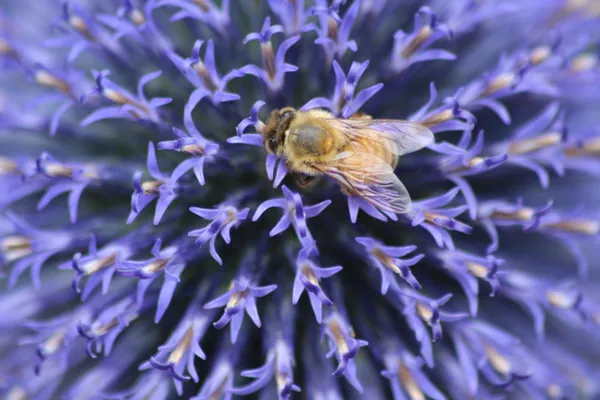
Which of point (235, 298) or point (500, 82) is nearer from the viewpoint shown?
point (235, 298)

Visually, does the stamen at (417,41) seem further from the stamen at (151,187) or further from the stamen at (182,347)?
the stamen at (182,347)

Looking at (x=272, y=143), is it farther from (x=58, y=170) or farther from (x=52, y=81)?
(x=52, y=81)

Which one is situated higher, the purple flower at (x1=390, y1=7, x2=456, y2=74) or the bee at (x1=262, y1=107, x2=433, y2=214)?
the purple flower at (x1=390, y1=7, x2=456, y2=74)

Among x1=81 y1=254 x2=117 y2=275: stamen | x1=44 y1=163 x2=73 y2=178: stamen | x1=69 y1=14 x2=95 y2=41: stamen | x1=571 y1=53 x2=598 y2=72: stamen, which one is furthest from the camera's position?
x1=571 y1=53 x2=598 y2=72: stamen

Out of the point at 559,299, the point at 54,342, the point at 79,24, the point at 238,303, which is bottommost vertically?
the point at 54,342

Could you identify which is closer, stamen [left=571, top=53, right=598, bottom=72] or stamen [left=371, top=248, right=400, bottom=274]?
stamen [left=371, top=248, right=400, bottom=274]

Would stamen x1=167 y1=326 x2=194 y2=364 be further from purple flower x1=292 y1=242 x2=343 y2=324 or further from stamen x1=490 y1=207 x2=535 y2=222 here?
stamen x1=490 y1=207 x2=535 y2=222

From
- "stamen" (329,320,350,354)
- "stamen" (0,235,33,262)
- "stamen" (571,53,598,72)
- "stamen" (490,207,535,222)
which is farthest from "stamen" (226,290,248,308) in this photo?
"stamen" (571,53,598,72)

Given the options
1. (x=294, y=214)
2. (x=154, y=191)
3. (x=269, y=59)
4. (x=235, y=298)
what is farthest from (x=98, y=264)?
(x=269, y=59)
